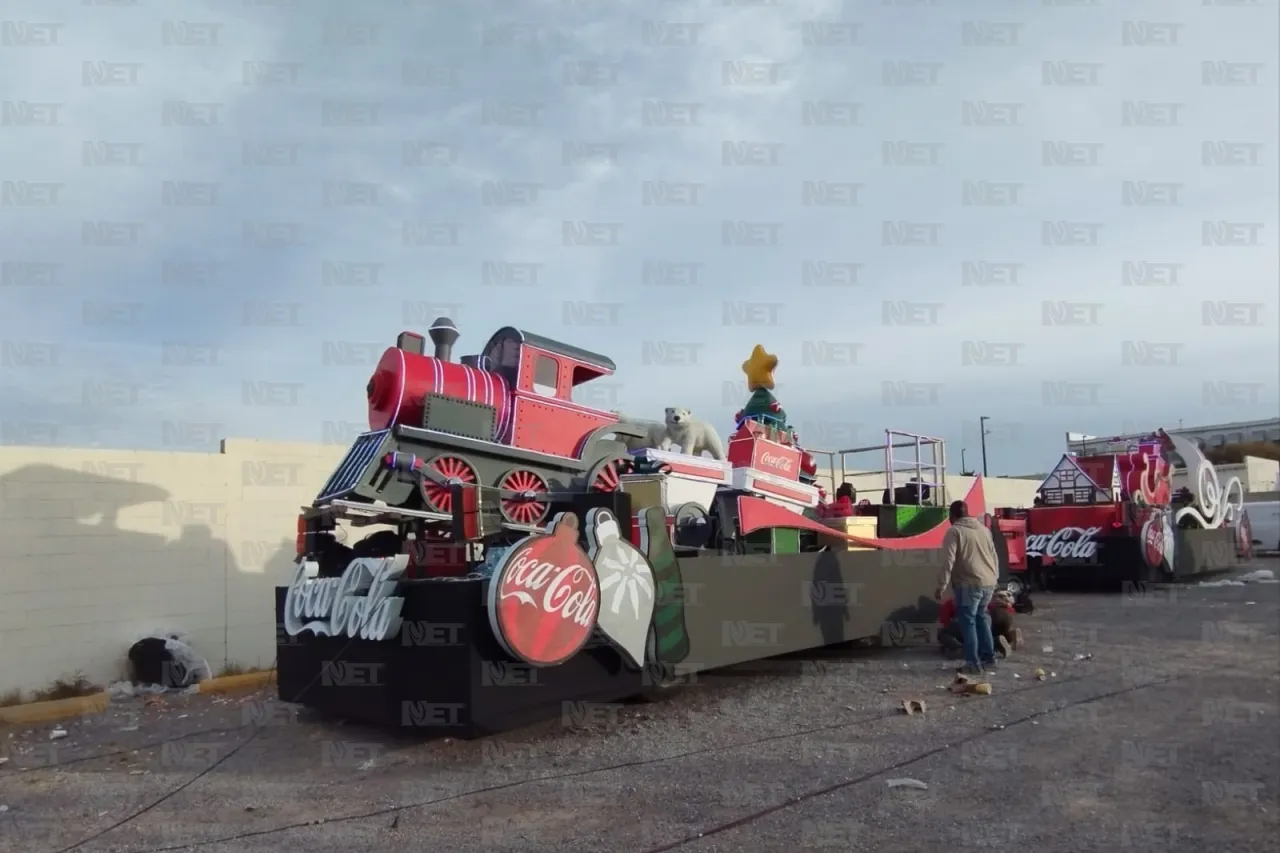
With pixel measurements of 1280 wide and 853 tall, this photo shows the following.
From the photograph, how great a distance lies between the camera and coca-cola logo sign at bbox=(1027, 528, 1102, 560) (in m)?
18.4

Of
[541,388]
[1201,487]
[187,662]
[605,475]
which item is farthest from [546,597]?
[1201,487]

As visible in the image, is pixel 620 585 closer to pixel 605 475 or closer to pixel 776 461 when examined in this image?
pixel 605 475

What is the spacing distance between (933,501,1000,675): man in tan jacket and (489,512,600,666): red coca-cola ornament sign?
152 inches

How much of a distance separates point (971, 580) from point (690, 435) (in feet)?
10.3

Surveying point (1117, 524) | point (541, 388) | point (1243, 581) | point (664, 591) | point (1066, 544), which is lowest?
point (1243, 581)

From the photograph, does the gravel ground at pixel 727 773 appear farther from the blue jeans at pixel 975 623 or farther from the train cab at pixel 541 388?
the train cab at pixel 541 388

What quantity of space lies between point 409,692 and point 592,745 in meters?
1.33

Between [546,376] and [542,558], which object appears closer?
[542,558]

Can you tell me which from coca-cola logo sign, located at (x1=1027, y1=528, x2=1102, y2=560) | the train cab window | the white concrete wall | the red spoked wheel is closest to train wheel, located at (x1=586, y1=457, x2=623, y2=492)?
the train cab window

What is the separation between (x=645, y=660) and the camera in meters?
7.17

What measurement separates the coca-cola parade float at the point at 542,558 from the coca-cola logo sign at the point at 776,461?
23mm

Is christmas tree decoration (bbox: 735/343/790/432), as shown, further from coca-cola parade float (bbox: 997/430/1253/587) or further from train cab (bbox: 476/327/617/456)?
coca-cola parade float (bbox: 997/430/1253/587)

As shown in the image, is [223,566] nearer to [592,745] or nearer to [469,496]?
[469,496]

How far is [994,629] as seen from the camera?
9672mm
